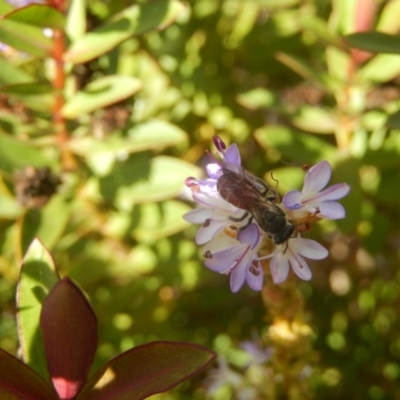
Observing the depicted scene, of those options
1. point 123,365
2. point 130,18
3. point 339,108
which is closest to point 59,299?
point 123,365

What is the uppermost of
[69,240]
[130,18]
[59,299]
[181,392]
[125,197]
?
[130,18]

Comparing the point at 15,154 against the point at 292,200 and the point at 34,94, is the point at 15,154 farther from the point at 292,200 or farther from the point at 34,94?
the point at 292,200

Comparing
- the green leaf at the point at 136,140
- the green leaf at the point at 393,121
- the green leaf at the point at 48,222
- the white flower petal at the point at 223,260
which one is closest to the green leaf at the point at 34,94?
the green leaf at the point at 136,140

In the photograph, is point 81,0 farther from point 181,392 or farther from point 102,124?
point 181,392

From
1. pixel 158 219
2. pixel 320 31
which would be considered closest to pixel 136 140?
pixel 158 219

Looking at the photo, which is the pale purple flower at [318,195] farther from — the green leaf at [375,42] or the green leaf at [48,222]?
the green leaf at [48,222]
